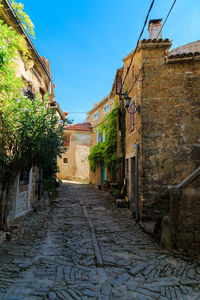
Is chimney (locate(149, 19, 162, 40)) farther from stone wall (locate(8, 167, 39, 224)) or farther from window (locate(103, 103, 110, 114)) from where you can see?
stone wall (locate(8, 167, 39, 224))

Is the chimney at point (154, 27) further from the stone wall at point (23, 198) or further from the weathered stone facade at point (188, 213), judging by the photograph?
the stone wall at point (23, 198)

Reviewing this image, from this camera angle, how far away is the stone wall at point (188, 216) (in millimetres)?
4426

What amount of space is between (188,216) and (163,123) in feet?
12.9

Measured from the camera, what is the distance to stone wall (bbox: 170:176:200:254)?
4.43m

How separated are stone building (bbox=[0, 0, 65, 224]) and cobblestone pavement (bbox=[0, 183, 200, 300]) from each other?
121 cm

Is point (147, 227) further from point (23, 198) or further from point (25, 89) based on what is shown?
point (25, 89)

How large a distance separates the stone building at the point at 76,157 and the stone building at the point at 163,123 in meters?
17.7

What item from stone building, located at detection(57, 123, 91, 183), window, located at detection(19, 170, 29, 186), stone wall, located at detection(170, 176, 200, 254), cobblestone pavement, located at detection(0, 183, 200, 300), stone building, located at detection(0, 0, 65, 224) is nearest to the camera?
cobblestone pavement, located at detection(0, 183, 200, 300)

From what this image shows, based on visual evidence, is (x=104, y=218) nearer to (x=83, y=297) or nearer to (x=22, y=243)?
(x=22, y=243)

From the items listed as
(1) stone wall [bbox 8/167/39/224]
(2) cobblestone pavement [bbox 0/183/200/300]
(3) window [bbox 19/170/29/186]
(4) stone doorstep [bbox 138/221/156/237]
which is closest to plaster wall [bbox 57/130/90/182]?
(1) stone wall [bbox 8/167/39/224]

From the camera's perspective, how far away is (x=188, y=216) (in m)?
4.44

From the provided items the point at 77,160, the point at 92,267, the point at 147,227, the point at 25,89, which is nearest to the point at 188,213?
the point at 147,227

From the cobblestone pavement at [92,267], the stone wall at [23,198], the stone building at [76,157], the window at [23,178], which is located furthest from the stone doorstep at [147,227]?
the stone building at [76,157]

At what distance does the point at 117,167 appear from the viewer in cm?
1210
